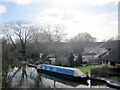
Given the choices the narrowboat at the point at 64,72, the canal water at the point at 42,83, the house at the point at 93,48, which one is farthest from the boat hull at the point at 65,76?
the house at the point at 93,48

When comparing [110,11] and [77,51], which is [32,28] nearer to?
[77,51]

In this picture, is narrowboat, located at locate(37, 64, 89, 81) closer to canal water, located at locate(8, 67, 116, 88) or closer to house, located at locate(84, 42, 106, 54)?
canal water, located at locate(8, 67, 116, 88)

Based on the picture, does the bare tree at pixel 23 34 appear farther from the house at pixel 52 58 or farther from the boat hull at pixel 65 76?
the boat hull at pixel 65 76

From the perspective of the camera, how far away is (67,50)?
17.4 ft

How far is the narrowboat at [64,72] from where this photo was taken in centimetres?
368

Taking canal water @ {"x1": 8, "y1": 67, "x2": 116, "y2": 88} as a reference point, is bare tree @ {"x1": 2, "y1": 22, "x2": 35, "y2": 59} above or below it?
above

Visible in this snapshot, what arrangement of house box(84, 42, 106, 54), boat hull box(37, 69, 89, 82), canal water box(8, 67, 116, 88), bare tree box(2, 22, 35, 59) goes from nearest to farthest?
canal water box(8, 67, 116, 88) → boat hull box(37, 69, 89, 82) → bare tree box(2, 22, 35, 59) → house box(84, 42, 106, 54)

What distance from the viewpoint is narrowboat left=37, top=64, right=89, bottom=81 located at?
3.68 meters

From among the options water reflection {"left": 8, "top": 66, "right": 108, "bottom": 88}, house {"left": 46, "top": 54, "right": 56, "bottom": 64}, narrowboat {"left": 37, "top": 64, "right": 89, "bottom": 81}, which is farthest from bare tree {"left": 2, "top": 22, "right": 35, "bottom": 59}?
water reflection {"left": 8, "top": 66, "right": 108, "bottom": 88}

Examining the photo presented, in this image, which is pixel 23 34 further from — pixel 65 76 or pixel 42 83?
pixel 42 83

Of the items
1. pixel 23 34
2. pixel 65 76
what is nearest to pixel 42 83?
pixel 65 76

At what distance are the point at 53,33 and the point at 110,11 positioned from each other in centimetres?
276

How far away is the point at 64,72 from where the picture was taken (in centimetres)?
412

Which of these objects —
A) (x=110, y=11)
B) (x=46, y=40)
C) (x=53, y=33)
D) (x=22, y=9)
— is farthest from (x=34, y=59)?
(x=110, y=11)
